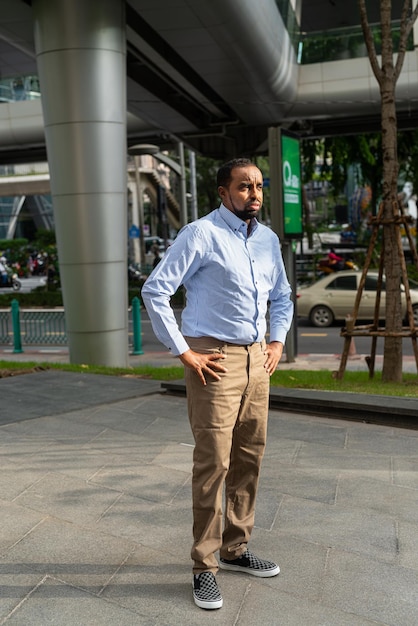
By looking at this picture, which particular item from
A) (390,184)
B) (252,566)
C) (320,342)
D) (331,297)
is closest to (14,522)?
(252,566)

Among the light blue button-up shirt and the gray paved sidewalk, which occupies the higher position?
the light blue button-up shirt

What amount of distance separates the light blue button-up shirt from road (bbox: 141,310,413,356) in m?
12.4

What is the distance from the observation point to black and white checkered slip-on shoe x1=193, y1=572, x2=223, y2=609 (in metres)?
3.05

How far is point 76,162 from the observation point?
10.9 m

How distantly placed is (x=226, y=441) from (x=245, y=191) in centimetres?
104

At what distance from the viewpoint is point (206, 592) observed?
3.09 m

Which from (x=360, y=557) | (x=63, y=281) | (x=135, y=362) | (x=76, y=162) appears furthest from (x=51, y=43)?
(x=360, y=557)

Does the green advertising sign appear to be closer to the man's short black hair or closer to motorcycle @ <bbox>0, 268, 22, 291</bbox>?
the man's short black hair

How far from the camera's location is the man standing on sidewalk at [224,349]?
125 inches

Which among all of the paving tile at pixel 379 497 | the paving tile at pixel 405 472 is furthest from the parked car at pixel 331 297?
the paving tile at pixel 379 497

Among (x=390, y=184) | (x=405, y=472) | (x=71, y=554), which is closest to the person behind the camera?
(x=71, y=554)

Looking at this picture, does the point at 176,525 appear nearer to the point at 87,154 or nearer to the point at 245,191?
the point at 245,191

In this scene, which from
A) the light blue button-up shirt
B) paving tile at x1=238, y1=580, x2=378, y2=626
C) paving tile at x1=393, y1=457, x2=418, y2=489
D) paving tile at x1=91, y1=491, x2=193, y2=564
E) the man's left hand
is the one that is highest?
the light blue button-up shirt

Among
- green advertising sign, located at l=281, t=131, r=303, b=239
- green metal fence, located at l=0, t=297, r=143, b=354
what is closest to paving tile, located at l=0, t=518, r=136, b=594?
green advertising sign, located at l=281, t=131, r=303, b=239
